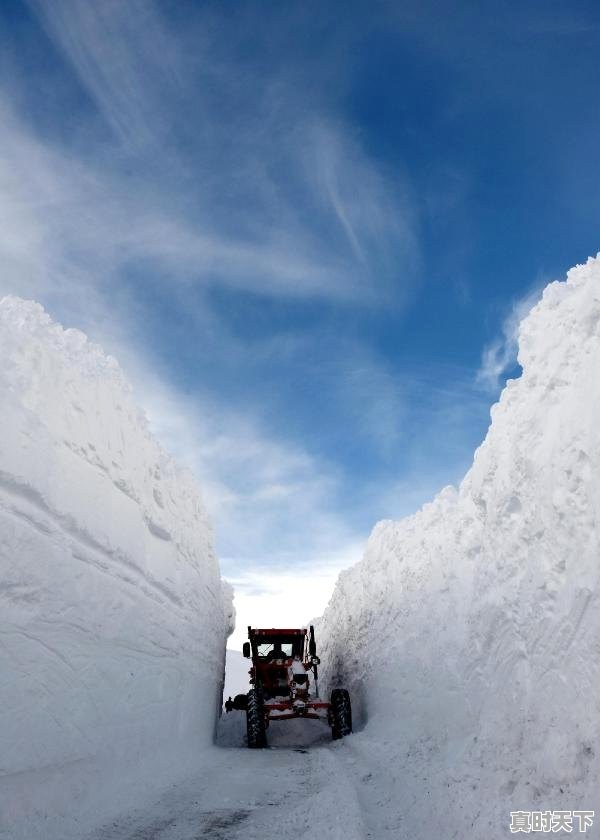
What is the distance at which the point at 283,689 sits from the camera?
52.1ft

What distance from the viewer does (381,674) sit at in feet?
50.3

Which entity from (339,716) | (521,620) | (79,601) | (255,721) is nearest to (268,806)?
(79,601)

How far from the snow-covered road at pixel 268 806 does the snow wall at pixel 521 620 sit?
23.4 inches

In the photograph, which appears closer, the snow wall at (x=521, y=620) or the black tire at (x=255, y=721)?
the snow wall at (x=521, y=620)

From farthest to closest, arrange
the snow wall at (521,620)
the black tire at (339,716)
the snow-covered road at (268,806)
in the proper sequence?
1. the black tire at (339,716)
2. the snow-covered road at (268,806)
3. the snow wall at (521,620)

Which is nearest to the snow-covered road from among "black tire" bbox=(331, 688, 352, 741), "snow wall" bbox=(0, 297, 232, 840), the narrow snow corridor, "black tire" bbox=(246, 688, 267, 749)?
the narrow snow corridor

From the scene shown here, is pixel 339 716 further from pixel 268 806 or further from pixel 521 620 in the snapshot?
pixel 521 620

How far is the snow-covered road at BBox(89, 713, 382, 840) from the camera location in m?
5.73

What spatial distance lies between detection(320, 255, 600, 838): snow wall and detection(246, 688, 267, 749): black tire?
8.24ft

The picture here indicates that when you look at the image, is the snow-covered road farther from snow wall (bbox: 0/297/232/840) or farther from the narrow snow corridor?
snow wall (bbox: 0/297/232/840)

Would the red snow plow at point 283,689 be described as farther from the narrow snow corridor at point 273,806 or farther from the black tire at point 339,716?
the narrow snow corridor at point 273,806

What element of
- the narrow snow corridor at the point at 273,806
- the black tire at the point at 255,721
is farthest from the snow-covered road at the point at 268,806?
the black tire at the point at 255,721

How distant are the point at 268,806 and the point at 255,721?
666cm

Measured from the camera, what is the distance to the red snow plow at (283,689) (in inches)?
527
